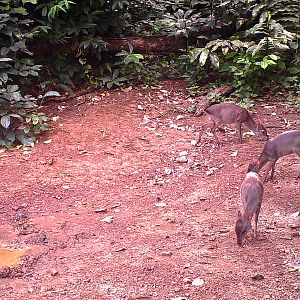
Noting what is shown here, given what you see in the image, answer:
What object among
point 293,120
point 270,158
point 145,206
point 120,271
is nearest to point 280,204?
point 270,158

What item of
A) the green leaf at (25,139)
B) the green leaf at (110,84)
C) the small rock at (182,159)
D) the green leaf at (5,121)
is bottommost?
the green leaf at (110,84)

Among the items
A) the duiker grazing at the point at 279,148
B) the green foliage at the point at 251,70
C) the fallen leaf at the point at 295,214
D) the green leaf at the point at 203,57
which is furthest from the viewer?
the green leaf at the point at 203,57

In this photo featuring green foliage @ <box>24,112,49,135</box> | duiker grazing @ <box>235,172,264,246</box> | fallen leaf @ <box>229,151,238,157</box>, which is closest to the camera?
duiker grazing @ <box>235,172,264,246</box>

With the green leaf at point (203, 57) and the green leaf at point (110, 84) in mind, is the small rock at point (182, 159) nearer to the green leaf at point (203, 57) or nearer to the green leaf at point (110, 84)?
the green leaf at point (203, 57)

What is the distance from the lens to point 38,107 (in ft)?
28.6

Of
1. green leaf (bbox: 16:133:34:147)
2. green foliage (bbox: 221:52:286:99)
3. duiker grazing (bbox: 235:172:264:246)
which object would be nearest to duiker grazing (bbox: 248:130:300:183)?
duiker grazing (bbox: 235:172:264:246)

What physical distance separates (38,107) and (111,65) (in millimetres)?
1666

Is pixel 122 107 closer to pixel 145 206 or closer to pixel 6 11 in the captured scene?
pixel 6 11

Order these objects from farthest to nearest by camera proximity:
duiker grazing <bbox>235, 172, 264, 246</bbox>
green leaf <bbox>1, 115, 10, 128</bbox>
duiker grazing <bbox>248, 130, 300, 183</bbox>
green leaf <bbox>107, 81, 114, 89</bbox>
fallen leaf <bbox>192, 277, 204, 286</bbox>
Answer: green leaf <bbox>107, 81, 114, 89</bbox>
green leaf <bbox>1, 115, 10, 128</bbox>
duiker grazing <bbox>248, 130, 300, 183</bbox>
duiker grazing <bbox>235, 172, 264, 246</bbox>
fallen leaf <bbox>192, 277, 204, 286</bbox>

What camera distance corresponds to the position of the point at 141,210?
19.3 ft

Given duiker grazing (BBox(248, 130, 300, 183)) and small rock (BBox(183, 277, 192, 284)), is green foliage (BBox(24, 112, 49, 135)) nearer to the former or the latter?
duiker grazing (BBox(248, 130, 300, 183))

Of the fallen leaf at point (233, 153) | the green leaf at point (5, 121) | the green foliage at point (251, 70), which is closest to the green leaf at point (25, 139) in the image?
the green leaf at point (5, 121)

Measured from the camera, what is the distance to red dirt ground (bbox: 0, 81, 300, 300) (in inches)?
175

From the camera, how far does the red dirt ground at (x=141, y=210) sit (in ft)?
14.6
